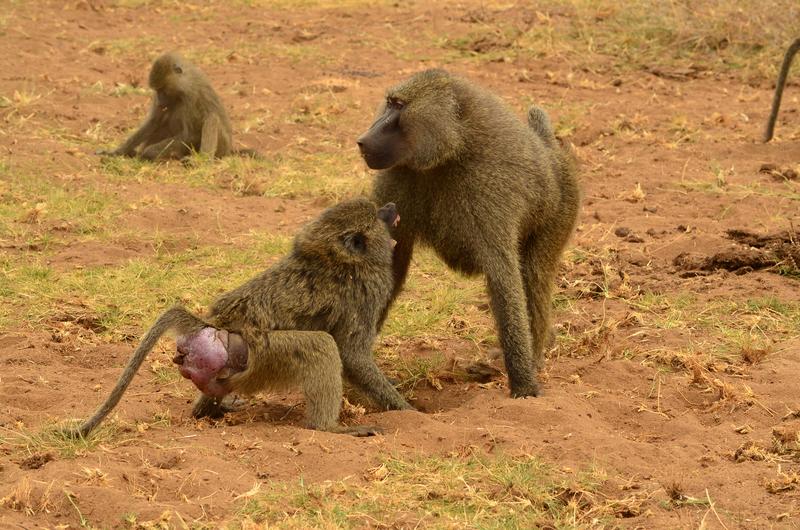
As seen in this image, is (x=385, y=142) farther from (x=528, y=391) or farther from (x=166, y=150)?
(x=166, y=150)

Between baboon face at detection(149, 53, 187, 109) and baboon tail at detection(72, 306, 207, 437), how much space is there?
18.6 feet

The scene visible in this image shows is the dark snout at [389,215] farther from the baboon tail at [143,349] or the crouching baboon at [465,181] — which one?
the baboon tail at [143,349]

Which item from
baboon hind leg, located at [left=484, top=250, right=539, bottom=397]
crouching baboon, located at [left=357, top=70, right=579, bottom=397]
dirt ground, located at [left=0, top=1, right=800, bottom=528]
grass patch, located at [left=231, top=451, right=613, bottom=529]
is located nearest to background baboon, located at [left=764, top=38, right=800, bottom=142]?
dirt ground, located at [left=0, top=1, right=800, bottom=528]

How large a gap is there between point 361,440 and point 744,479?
1.42 m

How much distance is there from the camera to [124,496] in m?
3.71

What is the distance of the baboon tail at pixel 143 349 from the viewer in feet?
13.8

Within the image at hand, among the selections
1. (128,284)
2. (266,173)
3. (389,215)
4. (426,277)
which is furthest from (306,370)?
(266,173)

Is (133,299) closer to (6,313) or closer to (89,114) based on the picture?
(6,313)

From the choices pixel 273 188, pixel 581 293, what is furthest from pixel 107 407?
pixel 273 188

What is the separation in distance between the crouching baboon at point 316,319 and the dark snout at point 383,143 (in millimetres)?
199

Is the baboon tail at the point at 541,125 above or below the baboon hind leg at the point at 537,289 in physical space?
above

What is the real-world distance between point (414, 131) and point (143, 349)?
1.58 m

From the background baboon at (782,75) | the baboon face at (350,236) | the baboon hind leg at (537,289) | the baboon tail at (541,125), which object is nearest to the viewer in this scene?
the baboon face at (350,236)

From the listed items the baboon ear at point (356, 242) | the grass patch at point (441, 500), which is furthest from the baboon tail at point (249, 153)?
the grass patch at point (441, 500)
